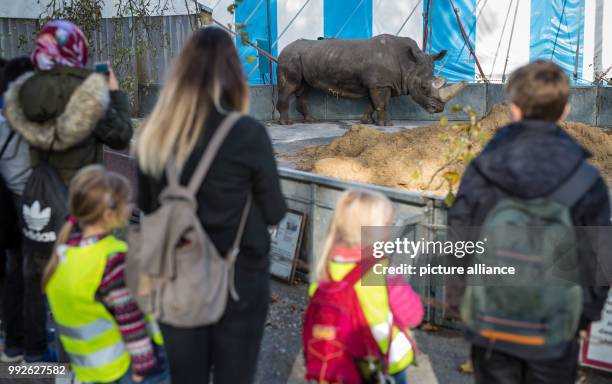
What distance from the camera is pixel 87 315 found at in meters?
2.49

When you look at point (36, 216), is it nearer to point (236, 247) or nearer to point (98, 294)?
point (98, 294)

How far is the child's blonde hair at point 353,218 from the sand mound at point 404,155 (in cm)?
290

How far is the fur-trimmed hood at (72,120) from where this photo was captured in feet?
9.85

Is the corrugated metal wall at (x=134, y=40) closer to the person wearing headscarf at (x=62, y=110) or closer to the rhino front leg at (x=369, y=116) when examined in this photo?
the rhino front leg at (x=369, y=116)

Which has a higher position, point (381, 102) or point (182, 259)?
point (182, 259)

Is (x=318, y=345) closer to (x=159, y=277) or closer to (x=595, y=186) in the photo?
(x=159, y=277)

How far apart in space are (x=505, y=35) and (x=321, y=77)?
→ 143 inches

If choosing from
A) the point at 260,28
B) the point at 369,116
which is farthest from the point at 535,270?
the point at 260,28

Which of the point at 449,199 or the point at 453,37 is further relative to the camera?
the point at 453,37

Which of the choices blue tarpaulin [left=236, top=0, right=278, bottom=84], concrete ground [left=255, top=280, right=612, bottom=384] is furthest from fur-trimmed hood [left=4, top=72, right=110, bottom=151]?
blue tarpaulin [left=236, top=0, right=278, bottom=84]

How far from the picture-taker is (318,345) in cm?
241

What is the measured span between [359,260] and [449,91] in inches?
367

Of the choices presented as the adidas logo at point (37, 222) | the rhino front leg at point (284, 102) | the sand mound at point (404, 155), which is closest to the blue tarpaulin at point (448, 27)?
the rhino front leg at point (284, 102)

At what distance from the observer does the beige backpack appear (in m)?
2.09
